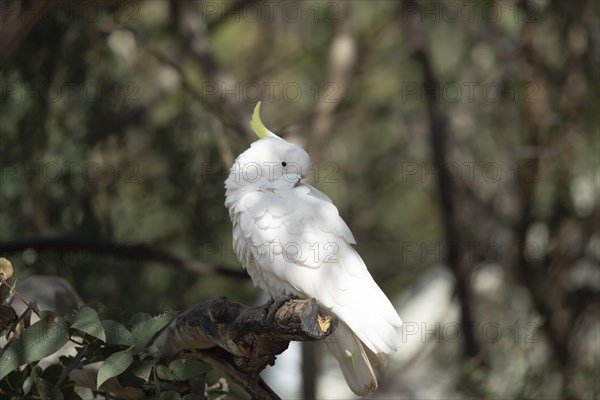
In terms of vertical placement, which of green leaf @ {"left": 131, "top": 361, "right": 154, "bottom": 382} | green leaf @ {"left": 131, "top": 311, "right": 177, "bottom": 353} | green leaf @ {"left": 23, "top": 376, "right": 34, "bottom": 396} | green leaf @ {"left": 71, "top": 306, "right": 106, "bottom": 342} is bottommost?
green leaf @ {"left": 23, "top": 376, "right": 34, "bottom": 396}

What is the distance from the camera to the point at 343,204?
20.9 ft

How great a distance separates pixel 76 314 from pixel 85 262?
215cm

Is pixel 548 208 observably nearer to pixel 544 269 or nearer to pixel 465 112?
pixel 544 269

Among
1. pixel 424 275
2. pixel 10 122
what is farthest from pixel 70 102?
pixel 424 275

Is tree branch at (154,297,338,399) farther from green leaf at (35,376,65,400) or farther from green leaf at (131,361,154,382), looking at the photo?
green leaf at (35,376,65,400)

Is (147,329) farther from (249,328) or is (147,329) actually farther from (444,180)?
(444,180)

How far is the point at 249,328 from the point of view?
2.02m

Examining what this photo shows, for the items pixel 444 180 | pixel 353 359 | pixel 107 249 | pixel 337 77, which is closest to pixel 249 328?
pixel 353 359

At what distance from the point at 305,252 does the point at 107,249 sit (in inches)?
60.2

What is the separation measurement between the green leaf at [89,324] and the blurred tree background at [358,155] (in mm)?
1388

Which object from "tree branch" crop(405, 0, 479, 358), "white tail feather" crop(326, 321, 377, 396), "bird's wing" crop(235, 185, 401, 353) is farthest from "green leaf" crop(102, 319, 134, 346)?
"tree branch" crop(405, 0, 479, 358)

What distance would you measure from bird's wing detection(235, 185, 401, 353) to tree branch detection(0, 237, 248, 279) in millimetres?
1254

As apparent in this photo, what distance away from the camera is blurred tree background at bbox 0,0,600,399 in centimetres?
424

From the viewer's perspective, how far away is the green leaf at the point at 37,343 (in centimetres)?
201
